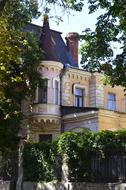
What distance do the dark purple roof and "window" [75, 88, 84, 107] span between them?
2.52 m

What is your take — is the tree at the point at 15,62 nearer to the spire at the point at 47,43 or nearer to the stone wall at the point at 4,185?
the stone wall at the point at 4,185

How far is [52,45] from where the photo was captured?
4162 cm

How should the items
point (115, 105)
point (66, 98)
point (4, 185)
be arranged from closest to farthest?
point (4, 185) → point (66, 98) → point (115, 105)

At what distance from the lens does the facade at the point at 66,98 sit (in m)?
37.2

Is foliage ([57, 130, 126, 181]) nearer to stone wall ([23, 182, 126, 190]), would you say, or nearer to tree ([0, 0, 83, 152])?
stone wall ([23, 182, 126, 190])

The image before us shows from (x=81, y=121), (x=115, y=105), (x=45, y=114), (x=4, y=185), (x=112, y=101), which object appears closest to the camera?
→ (x=4, y=185)

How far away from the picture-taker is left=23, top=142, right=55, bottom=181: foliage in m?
23.7

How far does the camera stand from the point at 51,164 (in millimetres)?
23531

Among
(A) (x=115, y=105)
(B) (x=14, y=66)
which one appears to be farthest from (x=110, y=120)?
(B) (x=14, y=66)

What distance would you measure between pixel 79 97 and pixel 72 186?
22.5 meters

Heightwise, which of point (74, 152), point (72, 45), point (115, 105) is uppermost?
point (72, 45)

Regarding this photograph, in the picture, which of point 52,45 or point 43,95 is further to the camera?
point 52,45

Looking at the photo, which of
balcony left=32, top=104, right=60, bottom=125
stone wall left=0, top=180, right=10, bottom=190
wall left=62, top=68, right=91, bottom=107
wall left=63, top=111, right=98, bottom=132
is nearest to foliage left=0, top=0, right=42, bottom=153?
stone wall left=0, top=180, right=10, bottom=190

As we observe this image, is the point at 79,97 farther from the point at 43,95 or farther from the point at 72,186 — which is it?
the point at 72,186
